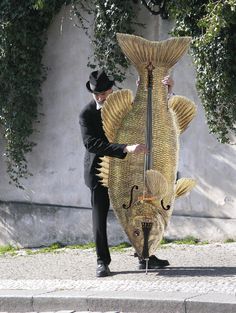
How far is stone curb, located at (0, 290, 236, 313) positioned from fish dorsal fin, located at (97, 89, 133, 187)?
1.12 metres

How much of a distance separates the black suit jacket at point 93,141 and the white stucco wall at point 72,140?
202cm

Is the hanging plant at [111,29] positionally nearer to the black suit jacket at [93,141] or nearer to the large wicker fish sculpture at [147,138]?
the black suit jacket at [93,141]

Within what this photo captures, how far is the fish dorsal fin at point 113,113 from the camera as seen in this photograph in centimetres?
771

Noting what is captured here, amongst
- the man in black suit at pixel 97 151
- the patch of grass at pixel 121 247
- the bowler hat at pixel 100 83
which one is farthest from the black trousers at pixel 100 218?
the patch of grass at pixel 121 247

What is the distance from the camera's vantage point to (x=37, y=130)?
1082 cm

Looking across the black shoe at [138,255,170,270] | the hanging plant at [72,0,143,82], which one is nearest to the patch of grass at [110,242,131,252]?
the black shoe at [138,255,170,270]

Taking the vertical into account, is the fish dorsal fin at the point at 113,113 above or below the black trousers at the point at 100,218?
above

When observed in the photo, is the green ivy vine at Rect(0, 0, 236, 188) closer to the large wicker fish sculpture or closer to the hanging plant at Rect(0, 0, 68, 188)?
the hanging plant at Rect(0, 0, 68, 188)

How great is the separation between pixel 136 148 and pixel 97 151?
0.40 meters

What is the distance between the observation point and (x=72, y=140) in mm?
10625

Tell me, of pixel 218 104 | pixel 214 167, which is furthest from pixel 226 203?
pixel 218 104

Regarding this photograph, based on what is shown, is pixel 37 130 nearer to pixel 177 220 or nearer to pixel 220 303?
pixel 177 220

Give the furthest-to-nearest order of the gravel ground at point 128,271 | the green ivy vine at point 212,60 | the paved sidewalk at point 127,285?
1. the green ivy vine at point 212,60
2. the gravel ground at point 128,271
3. the paved sidewalk at point 127,285

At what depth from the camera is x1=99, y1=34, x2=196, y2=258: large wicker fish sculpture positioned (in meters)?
7.65
